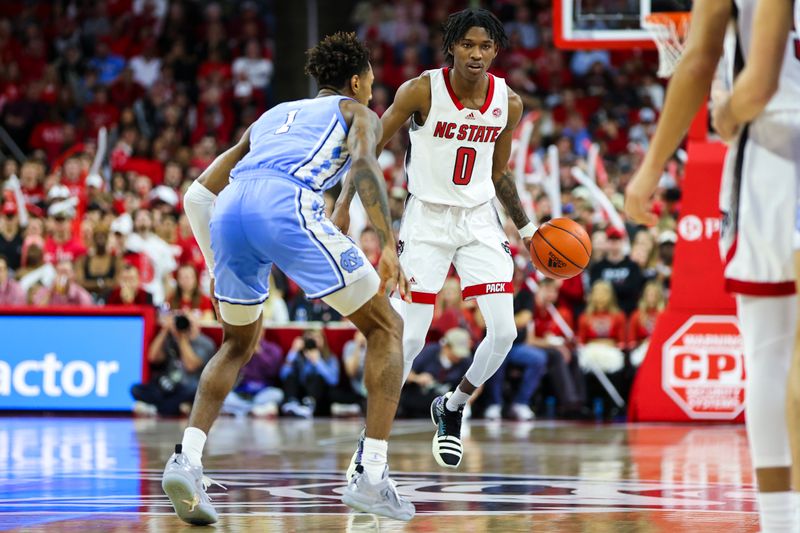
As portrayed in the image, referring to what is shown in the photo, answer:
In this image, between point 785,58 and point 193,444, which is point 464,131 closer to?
point 193,444

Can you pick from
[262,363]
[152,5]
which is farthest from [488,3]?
[262,363]

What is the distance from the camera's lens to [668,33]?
1070 cm

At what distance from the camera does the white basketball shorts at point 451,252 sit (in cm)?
724

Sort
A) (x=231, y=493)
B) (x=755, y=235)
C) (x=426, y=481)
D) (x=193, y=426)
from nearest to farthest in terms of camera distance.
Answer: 1. (x=755, y=235)
2. (x=193, y=426)
3. (x=231, y=493)
4. (x=426, y=481)

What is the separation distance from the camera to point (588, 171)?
15.8 meters

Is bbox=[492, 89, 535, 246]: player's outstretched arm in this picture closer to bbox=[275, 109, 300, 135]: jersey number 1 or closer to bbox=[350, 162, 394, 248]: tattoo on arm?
bbox=[275, 109, 300, 135]: jersey number 1

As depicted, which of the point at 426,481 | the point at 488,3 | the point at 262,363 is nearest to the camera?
the point at 426,481

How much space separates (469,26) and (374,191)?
210cm

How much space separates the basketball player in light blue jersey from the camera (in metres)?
5.28

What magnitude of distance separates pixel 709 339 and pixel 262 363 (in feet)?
A: 15.4

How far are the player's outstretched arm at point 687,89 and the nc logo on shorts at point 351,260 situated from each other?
6.07 feet

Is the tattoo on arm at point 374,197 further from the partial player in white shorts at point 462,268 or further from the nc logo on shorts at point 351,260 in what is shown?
the partial player in white shorts at point 462,268

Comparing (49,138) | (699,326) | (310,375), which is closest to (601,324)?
(699,326)

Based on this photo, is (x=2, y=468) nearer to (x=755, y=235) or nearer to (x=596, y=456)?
(x=596, y=456)
